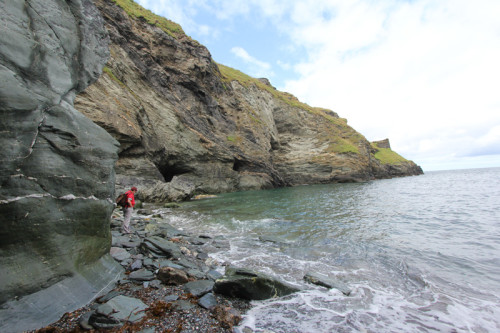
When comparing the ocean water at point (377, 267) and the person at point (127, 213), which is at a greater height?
the person at point (127, 213)

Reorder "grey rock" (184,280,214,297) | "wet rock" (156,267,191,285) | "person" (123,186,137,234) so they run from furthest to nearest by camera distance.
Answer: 1. "person" (123,186,137,234)
2. "wet rock" (156,267,191,285)
3. "grey rock" (184,280,214,297)

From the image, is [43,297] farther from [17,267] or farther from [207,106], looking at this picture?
[207,106]

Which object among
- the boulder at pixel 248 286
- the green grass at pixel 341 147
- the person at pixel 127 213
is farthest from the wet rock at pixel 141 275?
the green grass at pixel 341 147

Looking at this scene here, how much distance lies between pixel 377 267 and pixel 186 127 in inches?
1265

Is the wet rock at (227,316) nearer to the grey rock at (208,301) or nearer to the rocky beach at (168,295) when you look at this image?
the rocky beach at (168,295)

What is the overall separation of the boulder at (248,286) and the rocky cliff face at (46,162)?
8.50ft

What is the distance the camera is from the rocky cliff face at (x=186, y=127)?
79.0 feet

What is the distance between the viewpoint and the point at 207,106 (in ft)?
137

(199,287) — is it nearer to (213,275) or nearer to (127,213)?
(213,275)

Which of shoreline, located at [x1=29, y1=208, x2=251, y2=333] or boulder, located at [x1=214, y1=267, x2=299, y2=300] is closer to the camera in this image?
shoreline, located at [x1=29, y1=208, x2=251, y2=333]

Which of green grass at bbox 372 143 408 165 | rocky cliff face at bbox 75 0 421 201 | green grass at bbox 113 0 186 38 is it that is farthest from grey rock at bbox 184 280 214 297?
green grass at bbox 372 143 408 165

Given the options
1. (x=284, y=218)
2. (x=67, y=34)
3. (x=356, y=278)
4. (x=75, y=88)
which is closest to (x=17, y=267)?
(x=75, y=88)

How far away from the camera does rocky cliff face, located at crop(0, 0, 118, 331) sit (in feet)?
11.5

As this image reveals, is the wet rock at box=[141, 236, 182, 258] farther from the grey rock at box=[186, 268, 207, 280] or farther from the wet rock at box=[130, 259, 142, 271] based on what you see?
the grey rock at box=[186, 268, 207, 280]
